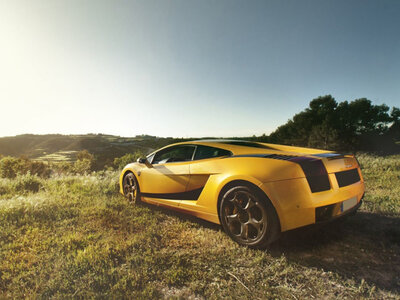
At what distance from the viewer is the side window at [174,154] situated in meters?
3.70

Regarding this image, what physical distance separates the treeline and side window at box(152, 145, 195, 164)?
34.1 m

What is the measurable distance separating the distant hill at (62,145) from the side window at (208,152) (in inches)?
3448

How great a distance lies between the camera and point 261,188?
241cm

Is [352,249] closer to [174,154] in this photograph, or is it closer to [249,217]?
[249,217]

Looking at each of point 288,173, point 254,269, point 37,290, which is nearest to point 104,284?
point 37,290

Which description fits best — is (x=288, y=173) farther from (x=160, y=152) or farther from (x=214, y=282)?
(x=160, y=152)

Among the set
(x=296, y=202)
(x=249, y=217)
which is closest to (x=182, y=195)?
(x=249, y=217)

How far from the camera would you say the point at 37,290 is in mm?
2016

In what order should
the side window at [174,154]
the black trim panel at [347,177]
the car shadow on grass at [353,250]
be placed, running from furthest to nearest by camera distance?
the side window at [174,154] < the black trim panel at [347,177] < the car shadow on grass at [353,250]

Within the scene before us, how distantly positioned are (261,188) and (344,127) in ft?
134

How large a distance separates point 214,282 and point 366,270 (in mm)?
1494

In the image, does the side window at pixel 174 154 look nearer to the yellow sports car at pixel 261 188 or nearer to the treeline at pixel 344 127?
the yellow sports car at pixel 261 188

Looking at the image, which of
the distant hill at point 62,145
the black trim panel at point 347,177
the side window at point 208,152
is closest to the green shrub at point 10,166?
the distant hill at point 62,145

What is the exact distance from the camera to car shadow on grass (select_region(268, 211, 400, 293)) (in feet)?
7.01
